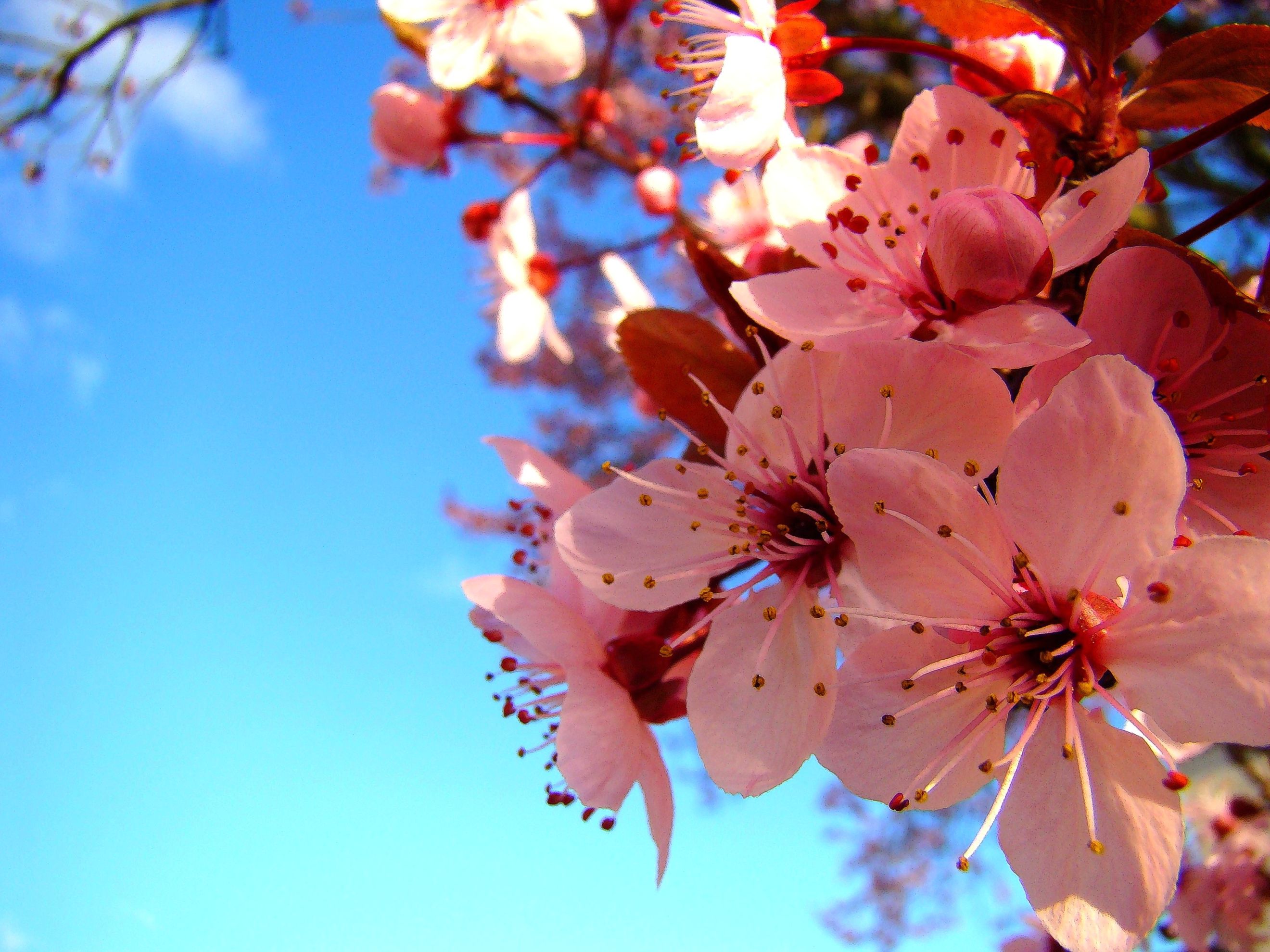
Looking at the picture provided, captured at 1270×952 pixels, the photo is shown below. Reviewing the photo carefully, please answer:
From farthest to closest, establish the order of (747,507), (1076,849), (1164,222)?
1. (1164,222)
2. (747,507)
3. (1076,849)

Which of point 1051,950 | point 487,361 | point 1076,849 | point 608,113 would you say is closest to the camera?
point 1076,849

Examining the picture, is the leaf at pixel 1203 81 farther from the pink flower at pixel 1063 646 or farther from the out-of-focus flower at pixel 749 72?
the pink flower at pixel 1063 646

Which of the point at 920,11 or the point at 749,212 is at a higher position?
the point at 920,11

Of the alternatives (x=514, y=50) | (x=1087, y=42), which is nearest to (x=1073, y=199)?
(x=1087, y=42)

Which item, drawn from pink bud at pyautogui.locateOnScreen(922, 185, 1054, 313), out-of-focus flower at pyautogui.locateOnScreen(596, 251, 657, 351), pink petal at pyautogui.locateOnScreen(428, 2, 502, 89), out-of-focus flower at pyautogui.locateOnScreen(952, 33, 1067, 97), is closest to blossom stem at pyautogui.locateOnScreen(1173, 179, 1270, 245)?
pink bud at pyautogui.locateOnScreen(922, 185, 1054, 313)

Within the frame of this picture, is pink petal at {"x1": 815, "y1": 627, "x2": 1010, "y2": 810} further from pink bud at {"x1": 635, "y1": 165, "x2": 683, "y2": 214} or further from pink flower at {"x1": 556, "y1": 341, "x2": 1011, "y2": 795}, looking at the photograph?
pink bud at {"x1": 635, "y1": 165, "x2": 683, "y2": 214}

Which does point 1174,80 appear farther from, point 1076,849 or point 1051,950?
point 1051,950

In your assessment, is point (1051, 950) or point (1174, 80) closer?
point (1174, 80)
